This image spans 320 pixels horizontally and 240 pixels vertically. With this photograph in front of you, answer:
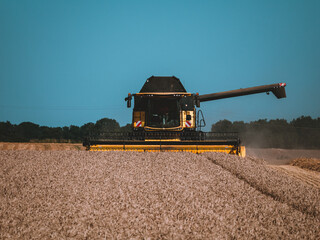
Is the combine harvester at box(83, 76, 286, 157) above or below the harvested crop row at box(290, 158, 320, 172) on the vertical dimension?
above

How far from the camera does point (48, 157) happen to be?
8180 mm

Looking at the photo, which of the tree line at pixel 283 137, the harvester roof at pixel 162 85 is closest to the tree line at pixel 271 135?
the tree line at pixel 283 137

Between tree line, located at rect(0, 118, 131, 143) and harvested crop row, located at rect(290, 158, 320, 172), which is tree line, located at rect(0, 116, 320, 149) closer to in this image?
tree line, located at rect(0, 118, 131, 143)

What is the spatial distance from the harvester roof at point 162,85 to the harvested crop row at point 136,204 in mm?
4525

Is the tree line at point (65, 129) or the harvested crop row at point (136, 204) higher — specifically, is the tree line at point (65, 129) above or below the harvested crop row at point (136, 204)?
above

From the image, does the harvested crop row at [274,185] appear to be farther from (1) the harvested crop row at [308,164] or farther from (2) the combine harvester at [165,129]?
(1) the harvested crop row at [308,164]

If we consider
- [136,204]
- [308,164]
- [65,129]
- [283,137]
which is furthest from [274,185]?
[65,129]

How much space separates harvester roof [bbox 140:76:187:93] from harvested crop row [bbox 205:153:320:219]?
Answer: 152 inches

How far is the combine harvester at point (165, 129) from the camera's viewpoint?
9.57m

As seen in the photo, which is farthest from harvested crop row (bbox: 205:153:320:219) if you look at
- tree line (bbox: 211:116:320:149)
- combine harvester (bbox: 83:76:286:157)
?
tree line (bbox: 211:116:320:149)

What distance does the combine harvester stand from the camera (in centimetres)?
957

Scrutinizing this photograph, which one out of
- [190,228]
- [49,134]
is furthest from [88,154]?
[49,134]

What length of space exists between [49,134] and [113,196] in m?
48.9

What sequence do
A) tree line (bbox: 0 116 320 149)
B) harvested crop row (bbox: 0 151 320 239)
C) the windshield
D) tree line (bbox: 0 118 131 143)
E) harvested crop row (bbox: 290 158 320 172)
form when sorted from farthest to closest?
tree line (bbox: 0 118 131 143) < tree line (bbox: 0 116 320 149) < harvested crop row (bbox: 290 158 320 172) < the windshield < harvested crop row (bbox: 0 151 320 239)
